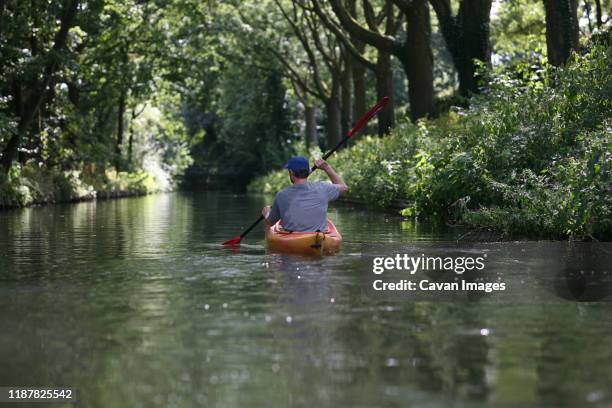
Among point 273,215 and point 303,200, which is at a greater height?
point 303,200

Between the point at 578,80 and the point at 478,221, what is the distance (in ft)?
10.6

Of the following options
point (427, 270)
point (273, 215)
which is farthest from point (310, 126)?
point (427, 270)

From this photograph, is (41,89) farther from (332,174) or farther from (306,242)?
(306,242)

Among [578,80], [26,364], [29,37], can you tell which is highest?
[29,37]

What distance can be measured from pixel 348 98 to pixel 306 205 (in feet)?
118

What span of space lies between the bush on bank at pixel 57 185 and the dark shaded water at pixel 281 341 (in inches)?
825

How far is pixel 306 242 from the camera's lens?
44.2ft

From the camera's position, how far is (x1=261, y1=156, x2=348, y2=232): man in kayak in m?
13.7

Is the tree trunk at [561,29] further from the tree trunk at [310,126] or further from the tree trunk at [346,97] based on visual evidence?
the tree trunk at [310,126]

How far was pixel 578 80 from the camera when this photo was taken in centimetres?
1714

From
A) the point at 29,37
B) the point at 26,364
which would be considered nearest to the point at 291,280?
the point at 26,364

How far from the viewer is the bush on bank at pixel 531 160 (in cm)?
1305

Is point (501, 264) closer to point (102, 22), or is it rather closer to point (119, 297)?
point (119, 297)

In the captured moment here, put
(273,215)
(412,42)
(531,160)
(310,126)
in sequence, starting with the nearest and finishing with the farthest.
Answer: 1. (273,215)
2. (531,160)
3. (412,42)
4. (310,126)
